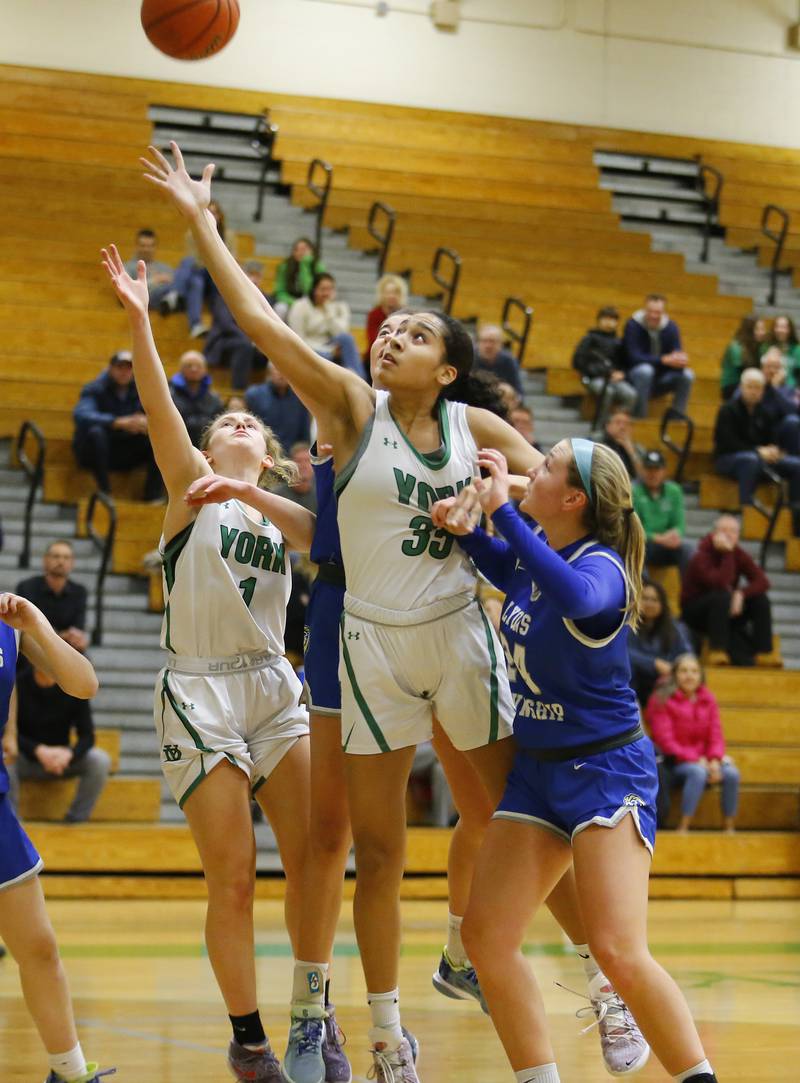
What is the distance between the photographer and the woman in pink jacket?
9.94 metres

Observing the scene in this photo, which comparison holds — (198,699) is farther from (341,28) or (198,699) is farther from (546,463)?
(341,28)

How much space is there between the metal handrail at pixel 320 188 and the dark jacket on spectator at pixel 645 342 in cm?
299

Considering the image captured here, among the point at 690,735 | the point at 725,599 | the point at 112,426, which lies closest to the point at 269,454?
the point at 690,735

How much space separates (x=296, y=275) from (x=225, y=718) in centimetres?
871

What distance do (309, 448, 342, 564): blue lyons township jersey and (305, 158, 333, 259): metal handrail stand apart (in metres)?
9.90

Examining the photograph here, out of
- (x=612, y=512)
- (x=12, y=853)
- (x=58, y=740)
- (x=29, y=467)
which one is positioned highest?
(x=29, y=467)

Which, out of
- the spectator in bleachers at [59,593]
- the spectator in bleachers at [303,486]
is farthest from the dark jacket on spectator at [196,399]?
the spectator in bleachers at [59,593]

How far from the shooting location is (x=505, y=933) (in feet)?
12.3

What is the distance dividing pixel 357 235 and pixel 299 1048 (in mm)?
12086

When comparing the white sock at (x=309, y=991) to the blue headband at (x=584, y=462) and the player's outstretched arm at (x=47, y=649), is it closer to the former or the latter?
the player's outstretched arm at (x=47, y=649)

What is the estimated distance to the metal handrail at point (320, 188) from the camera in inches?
578

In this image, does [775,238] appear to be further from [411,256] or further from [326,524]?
[326,524]

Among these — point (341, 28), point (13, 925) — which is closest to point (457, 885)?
point (13, 925)

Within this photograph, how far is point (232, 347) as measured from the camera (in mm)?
12266
